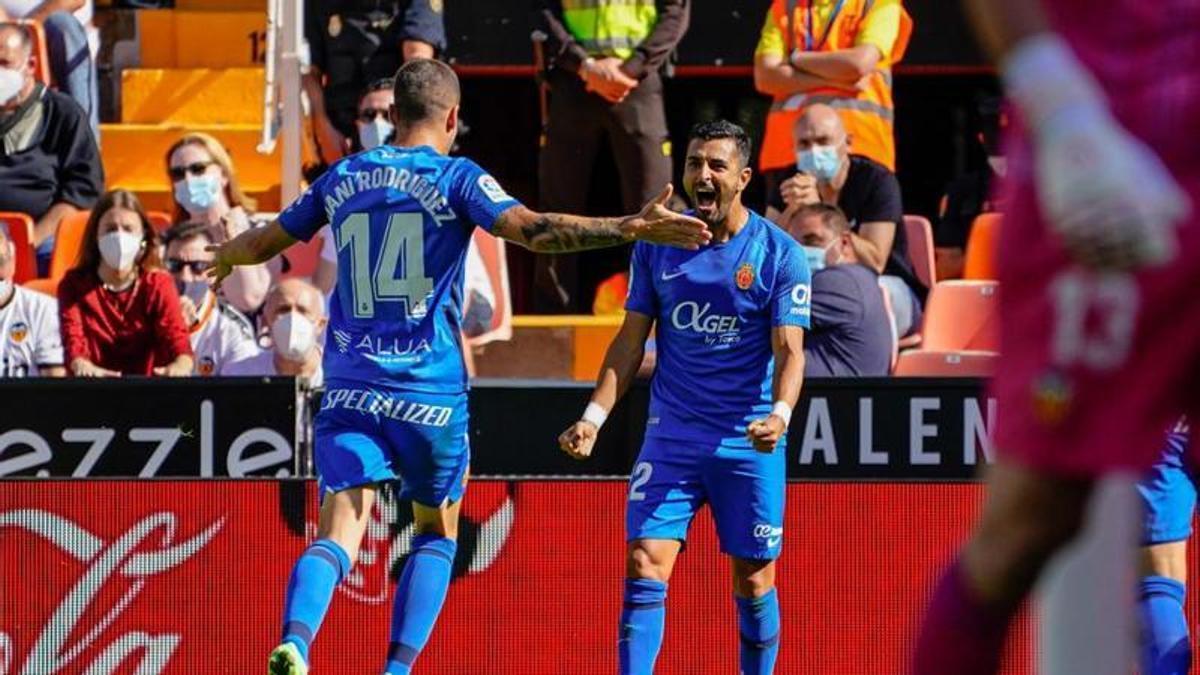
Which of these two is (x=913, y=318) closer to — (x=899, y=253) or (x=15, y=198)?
(x=899, y=253)

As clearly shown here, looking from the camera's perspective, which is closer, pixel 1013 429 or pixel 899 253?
pixel 1013 429

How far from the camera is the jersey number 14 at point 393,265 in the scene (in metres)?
7.09

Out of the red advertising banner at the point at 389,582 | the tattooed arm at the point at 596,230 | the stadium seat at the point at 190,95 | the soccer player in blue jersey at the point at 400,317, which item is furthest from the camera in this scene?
the stadium seat at the point at 190,95

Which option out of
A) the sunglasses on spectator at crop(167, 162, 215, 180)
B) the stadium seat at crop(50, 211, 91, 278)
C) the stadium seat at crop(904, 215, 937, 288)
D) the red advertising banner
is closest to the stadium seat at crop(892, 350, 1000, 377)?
the stadium seat at crop(904, 215, 937, 288)

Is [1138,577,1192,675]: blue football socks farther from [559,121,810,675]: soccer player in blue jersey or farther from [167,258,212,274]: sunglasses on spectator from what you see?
[167,258,212,274]: sunglasses on spectator

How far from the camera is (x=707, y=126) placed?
305 inches

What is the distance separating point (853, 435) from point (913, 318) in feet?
8.82

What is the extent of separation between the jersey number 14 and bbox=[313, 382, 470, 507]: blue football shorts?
0.90ft

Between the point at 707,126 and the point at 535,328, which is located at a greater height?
the point at 707,126

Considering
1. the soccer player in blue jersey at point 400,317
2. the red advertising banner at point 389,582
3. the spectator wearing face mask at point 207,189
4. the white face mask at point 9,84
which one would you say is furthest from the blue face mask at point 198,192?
the soccer player in blue jersey at point 400,317

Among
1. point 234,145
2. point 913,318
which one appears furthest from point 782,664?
point 234,145

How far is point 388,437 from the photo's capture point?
23.5ft

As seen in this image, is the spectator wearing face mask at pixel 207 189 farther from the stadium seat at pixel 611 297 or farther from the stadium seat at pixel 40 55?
the stadium seat at pixel 611 297

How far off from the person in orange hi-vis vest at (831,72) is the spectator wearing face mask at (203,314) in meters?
2.92
